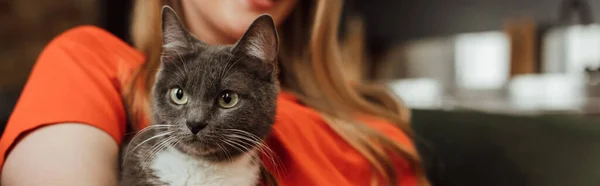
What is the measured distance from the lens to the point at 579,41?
2285 millimetres

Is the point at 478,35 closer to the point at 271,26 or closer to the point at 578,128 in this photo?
the point at 578,128

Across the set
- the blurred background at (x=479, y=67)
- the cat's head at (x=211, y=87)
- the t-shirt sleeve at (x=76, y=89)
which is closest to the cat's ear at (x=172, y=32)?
the cat's head at (x=211, y=87)

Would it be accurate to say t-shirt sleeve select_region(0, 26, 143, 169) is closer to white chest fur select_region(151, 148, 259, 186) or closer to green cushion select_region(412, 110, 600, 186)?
white chest fur select_region(151, 148, 259, 186)

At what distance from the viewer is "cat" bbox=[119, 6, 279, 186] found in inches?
14.9

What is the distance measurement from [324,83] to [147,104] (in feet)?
1.08

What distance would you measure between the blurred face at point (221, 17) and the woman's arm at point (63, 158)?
0.46ft

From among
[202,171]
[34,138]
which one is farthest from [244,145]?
[34,138]

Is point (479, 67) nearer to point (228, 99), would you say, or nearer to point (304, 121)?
point (304, 121)

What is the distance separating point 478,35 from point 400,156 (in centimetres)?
208

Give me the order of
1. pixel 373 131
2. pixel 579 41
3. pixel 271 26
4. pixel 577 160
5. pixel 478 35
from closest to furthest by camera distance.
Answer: pixel 271 26 → pixel 373 131 → pixel 577 160 → pixel 579 41 → pixel 478 35

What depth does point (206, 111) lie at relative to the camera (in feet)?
1.23

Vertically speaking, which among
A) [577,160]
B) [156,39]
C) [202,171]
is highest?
[156,39]

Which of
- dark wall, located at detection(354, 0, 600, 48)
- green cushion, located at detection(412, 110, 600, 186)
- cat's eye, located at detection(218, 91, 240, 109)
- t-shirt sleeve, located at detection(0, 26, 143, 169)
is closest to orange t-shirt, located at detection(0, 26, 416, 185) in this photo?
t-shirt sleeve, located at detection(0, 26, 143, 169)

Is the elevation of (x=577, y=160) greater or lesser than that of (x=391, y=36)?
lesser
